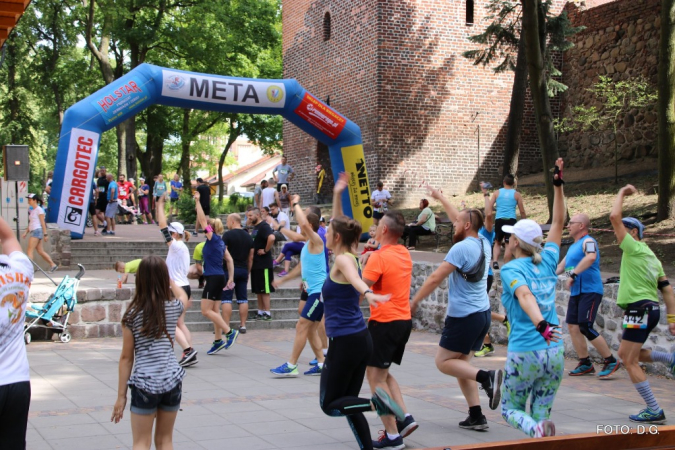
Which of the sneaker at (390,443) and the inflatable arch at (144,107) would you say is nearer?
the sneaker at (390,443)

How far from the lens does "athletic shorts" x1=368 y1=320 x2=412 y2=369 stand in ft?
20.0

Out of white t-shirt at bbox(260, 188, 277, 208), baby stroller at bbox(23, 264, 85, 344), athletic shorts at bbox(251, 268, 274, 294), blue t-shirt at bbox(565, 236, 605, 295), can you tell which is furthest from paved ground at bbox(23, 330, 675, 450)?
white t-shirt at bbox(260, 188, 277, 208)

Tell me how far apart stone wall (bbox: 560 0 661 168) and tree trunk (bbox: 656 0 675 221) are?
7148 millimetres

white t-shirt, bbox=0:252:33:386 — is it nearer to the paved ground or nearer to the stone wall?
the paved ground

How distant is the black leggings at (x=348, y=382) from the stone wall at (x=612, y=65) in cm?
1799

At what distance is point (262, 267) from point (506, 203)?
4751mm

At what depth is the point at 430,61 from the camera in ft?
83.3

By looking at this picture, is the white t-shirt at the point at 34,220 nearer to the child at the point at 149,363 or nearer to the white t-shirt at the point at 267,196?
the white t-shirt at the point at 267,196

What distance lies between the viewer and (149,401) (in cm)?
448

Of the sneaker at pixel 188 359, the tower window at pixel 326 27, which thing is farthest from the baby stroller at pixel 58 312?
the tower window at pixel 326 27

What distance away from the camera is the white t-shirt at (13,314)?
390cm

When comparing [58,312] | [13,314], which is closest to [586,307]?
[13,314]

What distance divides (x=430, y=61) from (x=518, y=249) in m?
21.1

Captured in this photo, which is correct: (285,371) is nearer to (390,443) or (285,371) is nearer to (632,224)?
(390,443)
